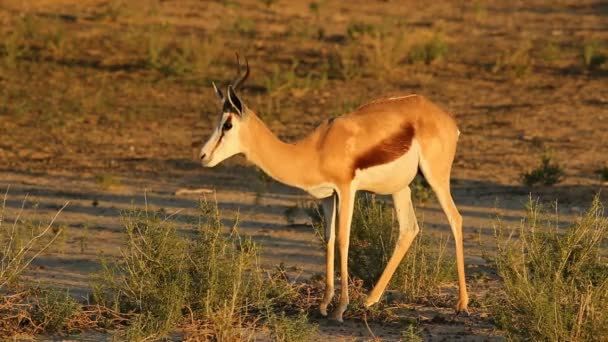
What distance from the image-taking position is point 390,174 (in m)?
8.30

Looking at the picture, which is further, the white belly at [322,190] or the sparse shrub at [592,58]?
the sparse shrub at [592,58]

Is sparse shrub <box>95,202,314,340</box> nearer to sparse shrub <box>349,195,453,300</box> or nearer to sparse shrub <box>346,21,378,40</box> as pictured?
sparse shrub <box>349,195,453,300</box>

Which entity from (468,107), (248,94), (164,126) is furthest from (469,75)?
(164,126)

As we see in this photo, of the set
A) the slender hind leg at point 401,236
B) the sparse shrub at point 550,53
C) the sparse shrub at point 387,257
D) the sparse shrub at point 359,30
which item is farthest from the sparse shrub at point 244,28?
the slender hind leg at point 401,236

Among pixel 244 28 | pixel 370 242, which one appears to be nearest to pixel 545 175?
pixel 370 242

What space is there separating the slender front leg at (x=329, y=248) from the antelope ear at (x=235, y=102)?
0.87 m

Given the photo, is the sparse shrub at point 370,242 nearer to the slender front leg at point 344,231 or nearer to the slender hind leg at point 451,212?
the slender hind leg at point 451,212

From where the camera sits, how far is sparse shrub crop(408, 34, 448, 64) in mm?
18688

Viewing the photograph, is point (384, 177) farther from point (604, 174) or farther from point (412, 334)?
point (604, 174)

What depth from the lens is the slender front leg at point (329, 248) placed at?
8375 millimetres

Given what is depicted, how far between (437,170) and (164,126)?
7759 millimetres

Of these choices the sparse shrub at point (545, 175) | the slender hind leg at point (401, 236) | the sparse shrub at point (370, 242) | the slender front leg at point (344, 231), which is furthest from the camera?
the sparse shrub at point (545, 175)

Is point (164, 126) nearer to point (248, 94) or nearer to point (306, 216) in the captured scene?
point (248, 94)

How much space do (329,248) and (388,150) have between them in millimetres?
766
